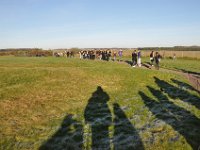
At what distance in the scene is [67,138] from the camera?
13109mm

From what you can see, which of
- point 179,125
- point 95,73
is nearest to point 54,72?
point 95,73

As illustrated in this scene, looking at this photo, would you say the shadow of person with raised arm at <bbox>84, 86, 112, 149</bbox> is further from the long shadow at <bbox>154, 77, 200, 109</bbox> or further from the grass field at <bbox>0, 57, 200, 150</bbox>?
the long shadow at <bbox>154, 77, 200, 109</bbox>

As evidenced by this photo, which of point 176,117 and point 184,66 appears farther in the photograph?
point 184,66

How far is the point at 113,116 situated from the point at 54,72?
16.6m

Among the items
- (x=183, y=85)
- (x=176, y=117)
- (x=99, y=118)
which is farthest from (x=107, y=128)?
(x=183, y=85)

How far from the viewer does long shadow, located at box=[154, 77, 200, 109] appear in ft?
66.9

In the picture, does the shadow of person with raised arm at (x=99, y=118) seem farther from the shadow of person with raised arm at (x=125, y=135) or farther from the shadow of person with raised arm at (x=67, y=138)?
the shadow of person with raised arm at (x=67, y=138)

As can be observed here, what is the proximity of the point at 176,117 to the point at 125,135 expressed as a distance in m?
3.93

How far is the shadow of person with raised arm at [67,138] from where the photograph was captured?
1218 centimetres

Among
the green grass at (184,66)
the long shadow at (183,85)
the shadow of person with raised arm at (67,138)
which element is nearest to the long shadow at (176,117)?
the long shadow at (183,85)

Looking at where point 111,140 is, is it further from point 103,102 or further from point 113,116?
point 103,102

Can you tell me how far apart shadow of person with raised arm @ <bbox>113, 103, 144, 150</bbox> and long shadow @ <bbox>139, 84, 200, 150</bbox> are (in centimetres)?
180

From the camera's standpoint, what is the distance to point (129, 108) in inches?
733

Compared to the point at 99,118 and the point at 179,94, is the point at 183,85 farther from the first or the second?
the point at 99,118
